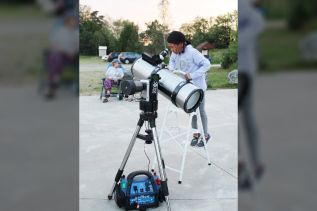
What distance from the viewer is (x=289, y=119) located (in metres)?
0.43

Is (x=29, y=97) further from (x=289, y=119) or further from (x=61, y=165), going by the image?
(x=289, y=119)

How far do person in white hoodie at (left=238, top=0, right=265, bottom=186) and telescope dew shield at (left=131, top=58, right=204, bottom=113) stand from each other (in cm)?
160

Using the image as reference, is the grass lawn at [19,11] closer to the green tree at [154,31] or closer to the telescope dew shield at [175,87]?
the telescope dew shield at [175,87]

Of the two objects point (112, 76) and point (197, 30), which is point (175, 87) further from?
point (112, 76)

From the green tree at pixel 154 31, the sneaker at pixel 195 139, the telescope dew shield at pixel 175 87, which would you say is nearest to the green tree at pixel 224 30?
the telescope dew shield at pixel 175 87

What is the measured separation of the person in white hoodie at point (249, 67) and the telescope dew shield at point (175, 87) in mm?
1599

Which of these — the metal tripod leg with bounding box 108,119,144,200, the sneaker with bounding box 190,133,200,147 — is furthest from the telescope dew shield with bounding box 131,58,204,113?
the sneaker with bounding box 190,133,200,147

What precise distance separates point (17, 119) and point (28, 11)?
20 centimetres

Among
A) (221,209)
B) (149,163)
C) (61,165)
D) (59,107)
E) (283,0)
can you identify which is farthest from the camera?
(149,163)

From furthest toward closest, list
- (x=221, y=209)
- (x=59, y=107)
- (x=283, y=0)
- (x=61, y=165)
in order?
1. (x=221, y=209)
2. (x=61, y=165)
3. (x=59, y=107)
4. (x=283, y=0)

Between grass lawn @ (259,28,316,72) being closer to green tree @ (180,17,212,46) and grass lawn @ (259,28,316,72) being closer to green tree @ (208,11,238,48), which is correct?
green tree @ (208,11,238,48)

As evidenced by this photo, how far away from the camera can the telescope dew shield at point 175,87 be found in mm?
2125

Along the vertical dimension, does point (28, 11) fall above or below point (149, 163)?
above

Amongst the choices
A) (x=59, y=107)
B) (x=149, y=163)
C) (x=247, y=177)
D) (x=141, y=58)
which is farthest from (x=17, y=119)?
(x=149, y=163)
